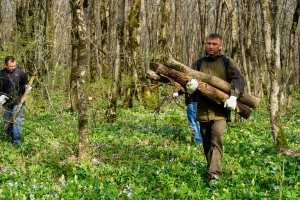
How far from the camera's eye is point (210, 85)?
16.1 ft

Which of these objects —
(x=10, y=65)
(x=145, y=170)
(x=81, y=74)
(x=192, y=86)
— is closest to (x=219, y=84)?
(x=192, y=86)

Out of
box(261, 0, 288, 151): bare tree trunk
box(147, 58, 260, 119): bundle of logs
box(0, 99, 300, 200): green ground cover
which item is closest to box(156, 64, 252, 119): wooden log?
box(147, 58, 260, 119): bundle of logs

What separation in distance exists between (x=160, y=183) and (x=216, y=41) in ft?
7.64

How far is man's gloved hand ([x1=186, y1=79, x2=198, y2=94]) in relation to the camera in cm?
479

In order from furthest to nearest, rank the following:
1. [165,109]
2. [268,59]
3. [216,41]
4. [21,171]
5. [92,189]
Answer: [165,109] → [268,59] → [21,171] → [216,41] → [92,189]

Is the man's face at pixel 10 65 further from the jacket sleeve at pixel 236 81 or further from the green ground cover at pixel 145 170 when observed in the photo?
the jacket sleeve at pixel 236 81

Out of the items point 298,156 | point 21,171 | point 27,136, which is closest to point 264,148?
point 298,156

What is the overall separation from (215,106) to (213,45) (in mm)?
945

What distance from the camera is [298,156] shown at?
5391 mm

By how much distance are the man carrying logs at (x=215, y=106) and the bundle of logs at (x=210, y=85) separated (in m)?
0.13

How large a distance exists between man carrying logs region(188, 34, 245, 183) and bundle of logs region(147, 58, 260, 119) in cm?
13

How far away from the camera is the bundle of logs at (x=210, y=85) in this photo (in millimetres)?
4832

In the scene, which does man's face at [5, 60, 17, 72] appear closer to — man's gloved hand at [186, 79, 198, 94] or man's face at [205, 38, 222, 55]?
man's gloved hand at [186, 79, 198, 94]

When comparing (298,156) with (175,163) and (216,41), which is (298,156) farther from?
(216,41)
